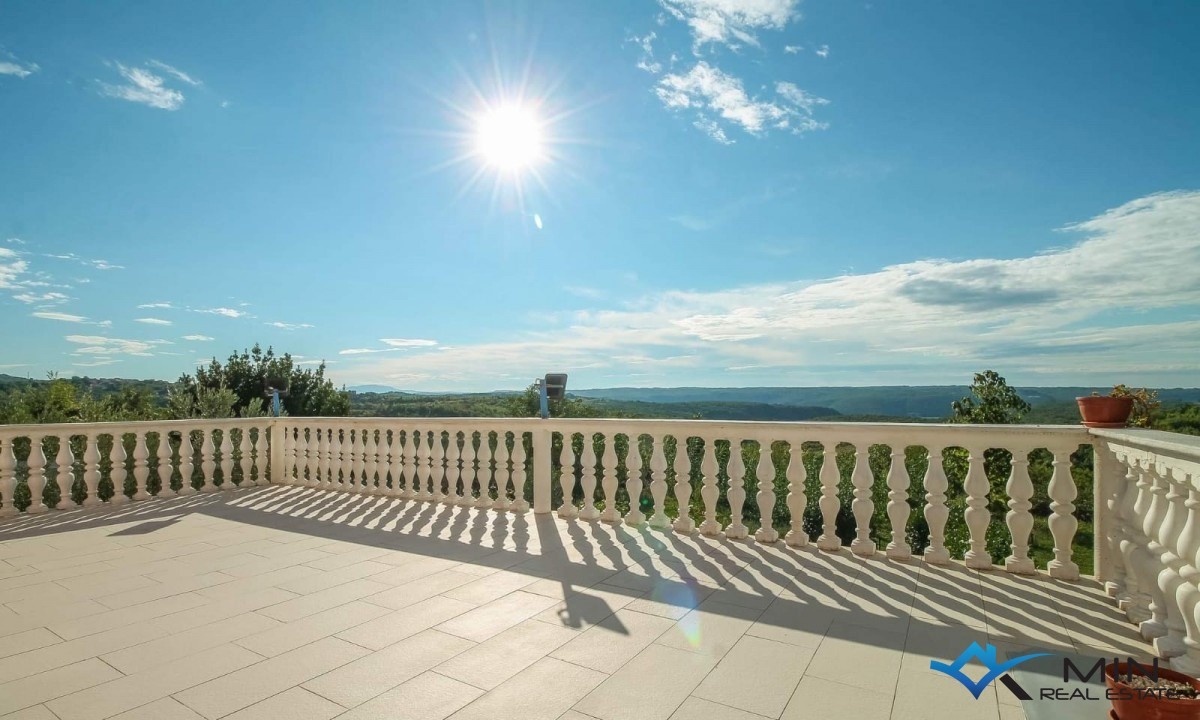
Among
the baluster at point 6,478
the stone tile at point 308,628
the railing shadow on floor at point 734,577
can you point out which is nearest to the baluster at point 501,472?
the railing shadow on floor at point 734,577

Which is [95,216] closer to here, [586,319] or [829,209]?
[586,319]

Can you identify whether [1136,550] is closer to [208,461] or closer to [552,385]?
[552,385]

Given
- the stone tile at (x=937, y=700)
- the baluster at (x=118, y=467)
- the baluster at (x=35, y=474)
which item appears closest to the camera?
the stone tile at (x=937, y=700)

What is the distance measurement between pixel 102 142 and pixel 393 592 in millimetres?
6417

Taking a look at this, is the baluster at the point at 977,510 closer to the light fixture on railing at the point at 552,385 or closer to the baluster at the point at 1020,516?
the baluster at the point at 1020,516

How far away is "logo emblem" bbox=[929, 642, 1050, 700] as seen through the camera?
201 cm

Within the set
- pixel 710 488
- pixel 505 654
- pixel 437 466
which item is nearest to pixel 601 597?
pixel 505 654

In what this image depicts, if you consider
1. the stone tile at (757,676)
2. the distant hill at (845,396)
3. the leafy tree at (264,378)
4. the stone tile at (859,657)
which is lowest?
the stone tile at (859,657)

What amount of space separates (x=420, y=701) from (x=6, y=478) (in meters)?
5.98

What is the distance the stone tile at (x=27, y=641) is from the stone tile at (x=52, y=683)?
0.38 m

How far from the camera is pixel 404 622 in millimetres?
2691

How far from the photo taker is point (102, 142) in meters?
6.13

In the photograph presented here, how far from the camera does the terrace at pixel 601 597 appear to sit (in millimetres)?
2031

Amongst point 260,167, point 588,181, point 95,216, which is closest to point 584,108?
point 588,181
